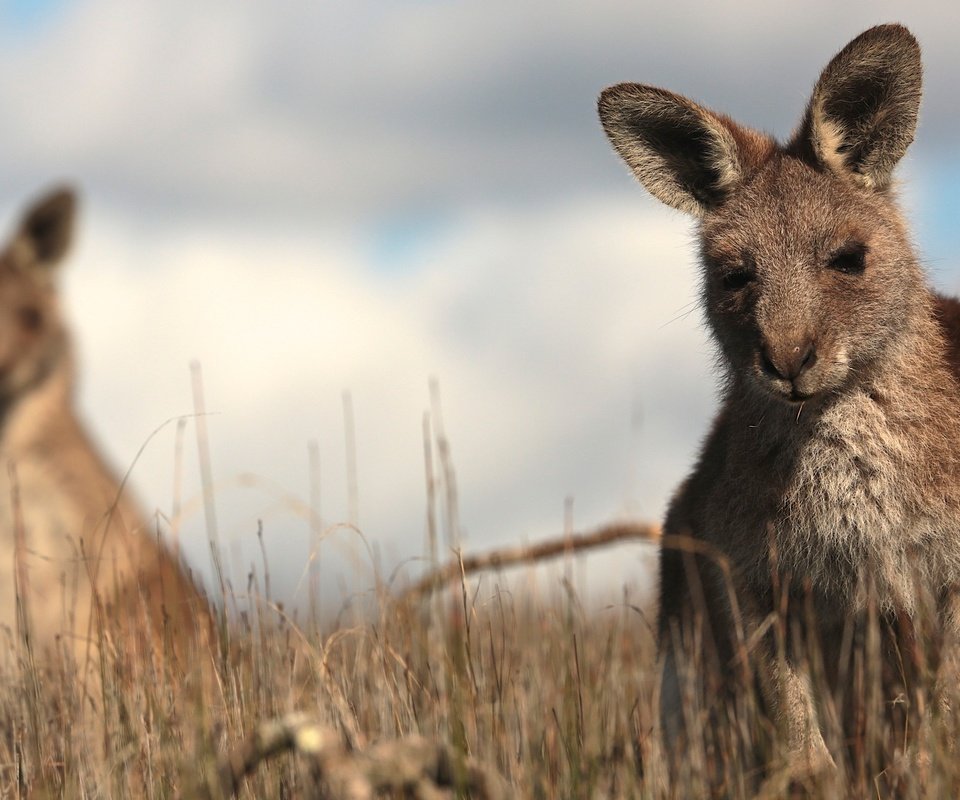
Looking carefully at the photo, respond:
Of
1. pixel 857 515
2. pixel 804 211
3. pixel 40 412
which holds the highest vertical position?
pixel 804 211

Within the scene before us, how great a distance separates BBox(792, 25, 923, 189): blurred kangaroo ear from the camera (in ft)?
14.6

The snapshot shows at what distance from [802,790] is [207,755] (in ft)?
5.46

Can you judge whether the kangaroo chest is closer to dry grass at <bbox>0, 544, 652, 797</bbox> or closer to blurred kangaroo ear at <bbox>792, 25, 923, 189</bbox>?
dry grass at <bbox>0, 544, 652, 797</bbox>

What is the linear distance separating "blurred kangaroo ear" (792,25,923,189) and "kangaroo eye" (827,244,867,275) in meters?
0.40

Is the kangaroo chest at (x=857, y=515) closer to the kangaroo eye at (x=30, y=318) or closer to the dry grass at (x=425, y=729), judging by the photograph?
the dry grass at (x=425, y=729)

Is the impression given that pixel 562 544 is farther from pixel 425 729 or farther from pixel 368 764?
pixel 368 764

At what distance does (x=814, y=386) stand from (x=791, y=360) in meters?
0.11

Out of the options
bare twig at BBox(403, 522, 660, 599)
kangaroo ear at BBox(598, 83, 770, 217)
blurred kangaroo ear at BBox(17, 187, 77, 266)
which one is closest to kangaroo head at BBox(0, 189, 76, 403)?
blurred kangaroo ear at BBox(17, 187, 77, 266)

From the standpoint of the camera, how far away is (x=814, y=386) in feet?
13.4

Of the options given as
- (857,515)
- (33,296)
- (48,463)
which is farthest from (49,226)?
(857,515)

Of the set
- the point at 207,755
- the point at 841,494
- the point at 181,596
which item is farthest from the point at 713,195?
the point at 181,596

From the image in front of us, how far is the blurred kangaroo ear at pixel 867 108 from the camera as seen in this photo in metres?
4.45

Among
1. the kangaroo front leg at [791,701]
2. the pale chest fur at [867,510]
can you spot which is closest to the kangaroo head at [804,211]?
the pale chest fur at [867,510]

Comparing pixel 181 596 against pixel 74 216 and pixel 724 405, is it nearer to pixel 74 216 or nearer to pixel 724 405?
pixel 74 216
